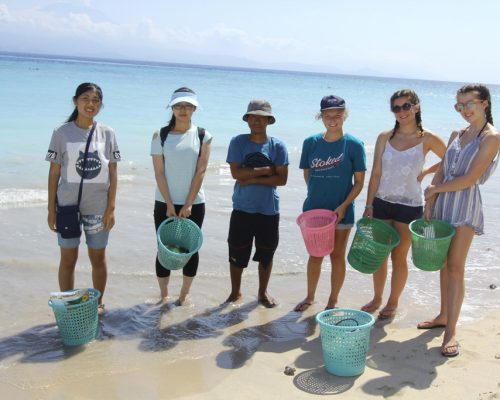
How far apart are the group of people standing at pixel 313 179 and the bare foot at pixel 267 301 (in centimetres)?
26

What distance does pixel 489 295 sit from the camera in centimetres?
634

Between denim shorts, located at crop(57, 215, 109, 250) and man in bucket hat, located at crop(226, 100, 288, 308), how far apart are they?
4.09ft

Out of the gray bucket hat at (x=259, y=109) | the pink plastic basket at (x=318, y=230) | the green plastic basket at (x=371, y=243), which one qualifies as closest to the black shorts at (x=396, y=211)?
the green plastic basket at (x=371, y=243)

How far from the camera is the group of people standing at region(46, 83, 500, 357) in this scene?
4.61 metres

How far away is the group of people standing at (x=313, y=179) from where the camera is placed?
15.1ft

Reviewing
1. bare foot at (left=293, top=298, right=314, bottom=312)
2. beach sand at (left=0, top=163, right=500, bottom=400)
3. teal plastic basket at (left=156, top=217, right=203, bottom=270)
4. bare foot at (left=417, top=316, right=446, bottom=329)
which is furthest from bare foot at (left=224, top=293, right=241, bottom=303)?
bare foot at (left=417, top=316, right=446, bottom=329)

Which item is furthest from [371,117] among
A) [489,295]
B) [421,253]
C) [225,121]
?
[421,253]

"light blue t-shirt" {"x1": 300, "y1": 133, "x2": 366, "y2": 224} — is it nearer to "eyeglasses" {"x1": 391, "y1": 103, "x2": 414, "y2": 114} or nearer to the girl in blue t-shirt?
the girl in blue t-shirt

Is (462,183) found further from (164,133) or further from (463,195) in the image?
(164,133)

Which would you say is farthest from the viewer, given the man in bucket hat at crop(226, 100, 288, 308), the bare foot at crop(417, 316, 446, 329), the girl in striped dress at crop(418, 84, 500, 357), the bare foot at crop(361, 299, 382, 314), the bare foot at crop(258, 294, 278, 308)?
the bare foot at crop(258, 294, 278, 308)

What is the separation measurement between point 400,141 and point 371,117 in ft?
79.5

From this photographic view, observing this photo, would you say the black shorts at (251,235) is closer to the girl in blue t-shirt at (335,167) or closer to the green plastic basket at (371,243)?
the girl in blue t-shirt at (335,167)

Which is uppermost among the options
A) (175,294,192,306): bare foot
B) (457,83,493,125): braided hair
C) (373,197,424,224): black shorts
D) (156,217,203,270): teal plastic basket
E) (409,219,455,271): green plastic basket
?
(457,83,493,125): braided hair

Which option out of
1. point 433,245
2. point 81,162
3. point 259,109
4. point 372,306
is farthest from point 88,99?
point 372,306
